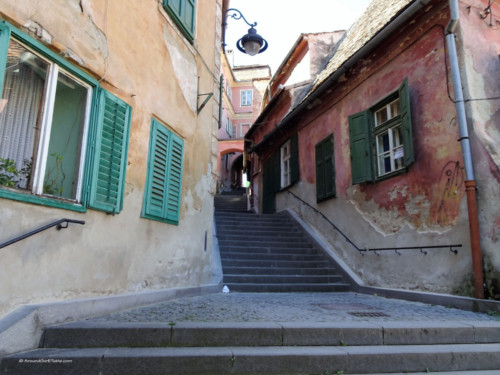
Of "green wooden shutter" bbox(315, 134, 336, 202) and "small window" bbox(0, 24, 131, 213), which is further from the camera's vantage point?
"green wooden shutter" bbox(315, 134, 336, 202)

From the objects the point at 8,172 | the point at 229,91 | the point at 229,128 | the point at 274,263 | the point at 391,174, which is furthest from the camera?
the point at 229,91

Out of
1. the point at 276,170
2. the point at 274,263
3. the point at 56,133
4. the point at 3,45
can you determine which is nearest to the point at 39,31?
the point at 3,45

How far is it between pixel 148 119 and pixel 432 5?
4981 millimetres

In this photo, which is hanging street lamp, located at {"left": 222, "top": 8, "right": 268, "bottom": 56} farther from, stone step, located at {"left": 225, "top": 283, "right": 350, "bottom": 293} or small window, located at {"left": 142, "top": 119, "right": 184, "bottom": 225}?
stone step, located at {"left": 225, "top": 283, "right": 350, "bottom": 293}

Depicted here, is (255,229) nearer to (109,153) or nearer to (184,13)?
(184,13)

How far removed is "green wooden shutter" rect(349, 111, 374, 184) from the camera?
23.8ft

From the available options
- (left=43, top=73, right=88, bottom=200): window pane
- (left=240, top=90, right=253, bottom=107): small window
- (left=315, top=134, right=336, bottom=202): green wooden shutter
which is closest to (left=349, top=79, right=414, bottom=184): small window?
(left=315, top=134, right=336, bottom=202): green wooden shutter

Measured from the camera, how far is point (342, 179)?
844 centimetres

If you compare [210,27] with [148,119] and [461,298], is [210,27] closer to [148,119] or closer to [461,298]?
[148,119]

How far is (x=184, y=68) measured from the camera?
6387 mm

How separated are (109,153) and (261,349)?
288 cm

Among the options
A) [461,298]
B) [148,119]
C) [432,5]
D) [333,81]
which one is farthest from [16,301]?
[333,81]

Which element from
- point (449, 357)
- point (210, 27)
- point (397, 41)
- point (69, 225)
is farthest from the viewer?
point (210, 27)

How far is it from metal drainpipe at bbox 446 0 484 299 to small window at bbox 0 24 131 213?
15.4 ft
